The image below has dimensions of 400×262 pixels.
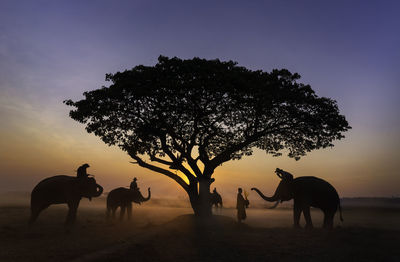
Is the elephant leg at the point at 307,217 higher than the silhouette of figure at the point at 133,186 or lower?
lower

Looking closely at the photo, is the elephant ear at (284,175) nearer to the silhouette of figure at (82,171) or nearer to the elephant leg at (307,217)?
the elephant leg at (307,217)

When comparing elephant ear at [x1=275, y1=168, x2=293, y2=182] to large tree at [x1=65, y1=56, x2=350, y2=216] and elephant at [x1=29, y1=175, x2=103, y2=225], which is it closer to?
large tree at [x1=65, y1=56, x2=350, y2=216]

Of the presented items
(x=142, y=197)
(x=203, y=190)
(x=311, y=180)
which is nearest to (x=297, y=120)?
(x=311, y=180)

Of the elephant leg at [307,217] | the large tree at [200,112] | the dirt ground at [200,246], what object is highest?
the large tree at [200,112]

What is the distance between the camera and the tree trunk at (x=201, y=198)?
20.8m

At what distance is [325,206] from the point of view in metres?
17.3

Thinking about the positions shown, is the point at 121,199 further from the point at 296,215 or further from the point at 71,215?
the point at 296,215

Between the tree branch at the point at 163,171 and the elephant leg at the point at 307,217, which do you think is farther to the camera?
the tree branch at the point at 163,171

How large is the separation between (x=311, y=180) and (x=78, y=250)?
40.0 feet

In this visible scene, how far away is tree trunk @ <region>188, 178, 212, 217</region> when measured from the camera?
20781 mm

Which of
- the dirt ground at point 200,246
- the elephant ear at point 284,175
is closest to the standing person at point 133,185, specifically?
the dirt ground at point 200,246

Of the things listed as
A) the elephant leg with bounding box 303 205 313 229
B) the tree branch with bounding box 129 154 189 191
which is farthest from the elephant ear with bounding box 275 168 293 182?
the tree branch with bounding box 129 154 189 191

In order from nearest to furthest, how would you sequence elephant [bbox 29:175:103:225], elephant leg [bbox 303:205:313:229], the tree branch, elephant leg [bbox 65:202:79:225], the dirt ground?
1. the dirt ground
2. elephant leg [bbox 303:205:313:229]
3. elephant leg [bbox 65:202:79:225]
4. elephant [bbox 29:175:103:225]
5. the tree branch

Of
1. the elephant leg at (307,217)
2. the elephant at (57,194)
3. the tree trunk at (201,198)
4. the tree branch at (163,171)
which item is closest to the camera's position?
the elephant leg at (307,217)
